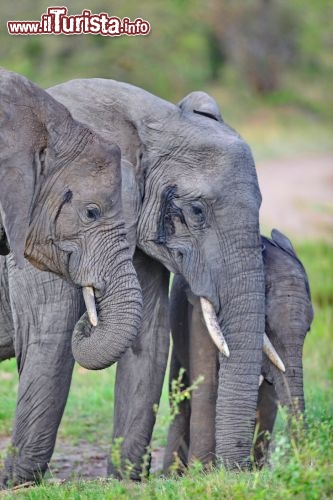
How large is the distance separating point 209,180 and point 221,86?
20816 mm

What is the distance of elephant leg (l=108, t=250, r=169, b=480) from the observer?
310 inches

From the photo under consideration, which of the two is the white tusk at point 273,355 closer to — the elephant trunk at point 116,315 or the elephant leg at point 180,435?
the elephant leg at point 180,435

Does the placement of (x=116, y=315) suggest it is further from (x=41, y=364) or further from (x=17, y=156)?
(x=41, y=364)

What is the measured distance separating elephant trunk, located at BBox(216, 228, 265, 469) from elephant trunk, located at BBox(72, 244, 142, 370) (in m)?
1.05

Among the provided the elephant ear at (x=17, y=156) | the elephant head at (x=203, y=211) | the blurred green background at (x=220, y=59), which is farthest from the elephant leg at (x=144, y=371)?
the blurred green background at (x=220, y=59)

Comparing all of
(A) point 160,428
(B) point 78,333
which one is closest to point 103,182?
(B) point 78,333

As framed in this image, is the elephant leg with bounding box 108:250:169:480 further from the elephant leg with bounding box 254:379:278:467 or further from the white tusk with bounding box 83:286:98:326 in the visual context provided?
the white tusk with bounding box 83:286:98:326

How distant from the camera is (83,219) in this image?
6539mm

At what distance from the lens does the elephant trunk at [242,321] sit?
750cm

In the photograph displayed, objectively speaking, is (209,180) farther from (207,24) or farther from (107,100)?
(207,24)

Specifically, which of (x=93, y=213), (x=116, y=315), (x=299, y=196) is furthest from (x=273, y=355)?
(x=299, y=196)

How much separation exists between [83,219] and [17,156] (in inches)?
17.2

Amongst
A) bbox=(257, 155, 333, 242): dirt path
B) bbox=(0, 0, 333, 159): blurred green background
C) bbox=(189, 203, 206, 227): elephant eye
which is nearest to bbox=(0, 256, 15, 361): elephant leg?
bbox=(189, 203, 206, 227): elephant eye

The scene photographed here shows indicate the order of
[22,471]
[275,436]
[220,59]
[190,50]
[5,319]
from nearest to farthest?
[275,436]
[22,471]
[5,319]
[190,50]
[220,59]
